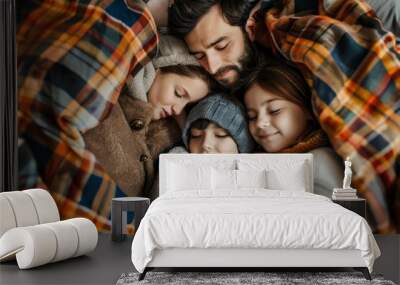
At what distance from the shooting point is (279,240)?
4395 mm

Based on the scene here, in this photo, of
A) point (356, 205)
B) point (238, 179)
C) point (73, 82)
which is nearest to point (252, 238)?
point (238, 179)

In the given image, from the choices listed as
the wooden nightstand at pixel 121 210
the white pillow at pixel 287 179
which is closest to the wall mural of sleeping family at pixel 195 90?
the white pillow at pixel 287 179

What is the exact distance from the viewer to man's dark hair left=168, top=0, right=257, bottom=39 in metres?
6.68

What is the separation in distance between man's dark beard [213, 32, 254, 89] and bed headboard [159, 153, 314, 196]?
793mm

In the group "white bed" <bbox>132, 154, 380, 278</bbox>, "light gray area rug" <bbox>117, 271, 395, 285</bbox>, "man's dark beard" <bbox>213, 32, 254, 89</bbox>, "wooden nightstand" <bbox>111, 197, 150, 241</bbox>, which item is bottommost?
"wooden nightstand" <bbox>111, 197, 150, 241</bbox>

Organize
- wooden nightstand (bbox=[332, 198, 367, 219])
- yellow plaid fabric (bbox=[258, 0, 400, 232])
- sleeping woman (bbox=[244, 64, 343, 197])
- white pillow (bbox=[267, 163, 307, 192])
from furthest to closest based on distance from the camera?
sleeping woman (bbox=[244, 64, 343, 197]) < yellow plaid fabric (bbox=[258, 0, 400, 232]) < white pillow (bbox=[267, 163, 307, 192]) < wooden nightstand (bbox=[332, 198, 367, 219])

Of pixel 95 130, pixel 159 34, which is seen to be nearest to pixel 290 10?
pixel 159 34

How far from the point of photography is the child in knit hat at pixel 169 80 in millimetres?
6723

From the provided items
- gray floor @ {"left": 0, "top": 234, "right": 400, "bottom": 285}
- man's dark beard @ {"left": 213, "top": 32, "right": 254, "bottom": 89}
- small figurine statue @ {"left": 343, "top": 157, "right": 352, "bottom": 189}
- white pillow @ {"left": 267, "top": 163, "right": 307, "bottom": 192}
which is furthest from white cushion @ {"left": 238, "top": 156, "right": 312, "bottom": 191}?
gray floor @ {"left": 0, "top": 234, "right": 400, "bottom": 285}

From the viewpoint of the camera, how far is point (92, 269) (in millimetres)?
4855

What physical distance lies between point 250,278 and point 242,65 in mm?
2882

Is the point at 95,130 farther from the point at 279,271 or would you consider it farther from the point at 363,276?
the point at 363,276

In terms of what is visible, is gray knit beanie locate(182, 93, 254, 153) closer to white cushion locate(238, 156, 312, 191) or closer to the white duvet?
white cushion locate(238, 156, 312, 191)

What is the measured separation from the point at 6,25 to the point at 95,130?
4.73 feet
